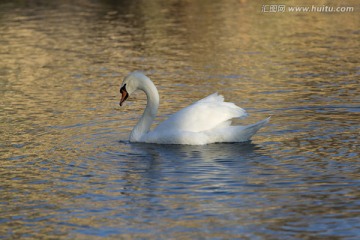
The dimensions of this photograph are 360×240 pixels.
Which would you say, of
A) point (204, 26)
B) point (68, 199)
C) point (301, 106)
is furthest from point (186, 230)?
point (204, 26)

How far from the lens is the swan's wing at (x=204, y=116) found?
1223 centimetres

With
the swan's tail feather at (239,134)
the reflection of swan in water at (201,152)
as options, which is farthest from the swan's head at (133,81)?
the swan's tail feather at (239,134)

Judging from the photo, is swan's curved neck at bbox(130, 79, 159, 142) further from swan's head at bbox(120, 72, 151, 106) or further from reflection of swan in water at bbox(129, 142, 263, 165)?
reflection of swan in water at bbox(129, 142, 263, 165)

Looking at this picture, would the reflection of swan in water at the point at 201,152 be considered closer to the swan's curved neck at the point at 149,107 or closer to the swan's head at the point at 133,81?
the swan's curved neck at the point at 149,107

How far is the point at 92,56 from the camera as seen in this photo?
20.7m

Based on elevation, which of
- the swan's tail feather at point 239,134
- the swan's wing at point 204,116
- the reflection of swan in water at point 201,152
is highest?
the swan's wing at point 204,116

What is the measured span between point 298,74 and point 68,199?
867 cm

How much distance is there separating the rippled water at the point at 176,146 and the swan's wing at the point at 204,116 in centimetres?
35

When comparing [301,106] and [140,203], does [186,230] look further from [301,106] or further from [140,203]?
[301,106]

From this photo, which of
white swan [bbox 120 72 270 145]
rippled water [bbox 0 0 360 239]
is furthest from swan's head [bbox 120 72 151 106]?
white swan [bbox 120 72 270 145]

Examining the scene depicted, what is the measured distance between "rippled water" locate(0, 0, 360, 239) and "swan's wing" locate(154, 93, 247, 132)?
0.35m

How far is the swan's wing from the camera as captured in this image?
12.2 meters

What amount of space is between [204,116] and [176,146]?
0.55 m

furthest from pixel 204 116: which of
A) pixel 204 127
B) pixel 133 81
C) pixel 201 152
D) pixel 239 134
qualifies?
pixel 133 81
